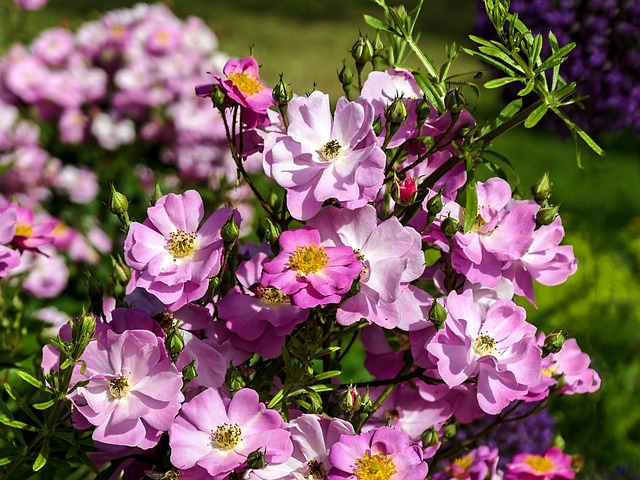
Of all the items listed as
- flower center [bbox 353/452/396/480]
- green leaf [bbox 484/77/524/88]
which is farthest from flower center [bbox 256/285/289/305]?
green leaf [bbox 484/77/524/88]

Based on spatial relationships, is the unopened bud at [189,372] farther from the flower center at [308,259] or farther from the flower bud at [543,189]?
the flower bud at [543,189]

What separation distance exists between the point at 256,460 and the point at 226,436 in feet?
0.17

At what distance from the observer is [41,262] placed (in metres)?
2.31

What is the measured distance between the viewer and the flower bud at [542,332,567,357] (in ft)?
2.70

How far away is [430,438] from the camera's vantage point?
33.9 inches

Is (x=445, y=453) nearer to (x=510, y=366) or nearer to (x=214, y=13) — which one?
(x=510, y=366)

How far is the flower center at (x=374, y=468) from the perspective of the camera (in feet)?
2.42

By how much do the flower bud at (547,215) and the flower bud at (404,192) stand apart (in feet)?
0.44

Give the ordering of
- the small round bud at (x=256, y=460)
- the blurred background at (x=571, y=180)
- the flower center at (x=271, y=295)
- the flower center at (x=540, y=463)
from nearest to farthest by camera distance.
A: the small round bud at (x=256, y=460)
the flower center at (x=271, y=295)
the flower center at (x=540, y=463)
the blurred background at (x=571, y=180)

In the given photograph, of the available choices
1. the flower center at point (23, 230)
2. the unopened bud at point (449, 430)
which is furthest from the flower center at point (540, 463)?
the flower center at point (23, 230)

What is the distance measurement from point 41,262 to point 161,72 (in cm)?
64

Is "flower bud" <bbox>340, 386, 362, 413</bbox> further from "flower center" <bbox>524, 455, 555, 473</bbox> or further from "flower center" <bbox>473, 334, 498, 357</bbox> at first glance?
"flower center" <bbox>524, 455, 555, 473</bbox>

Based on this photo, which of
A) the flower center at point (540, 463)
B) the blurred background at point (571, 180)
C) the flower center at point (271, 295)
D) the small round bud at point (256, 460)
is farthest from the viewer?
the blurred background at point (571, 180)

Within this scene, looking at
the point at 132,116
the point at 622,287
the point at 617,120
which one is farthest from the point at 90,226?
the point at 622,287
